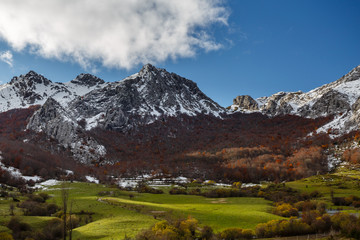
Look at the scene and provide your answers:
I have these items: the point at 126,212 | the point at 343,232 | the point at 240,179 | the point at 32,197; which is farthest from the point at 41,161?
the point at 343,232

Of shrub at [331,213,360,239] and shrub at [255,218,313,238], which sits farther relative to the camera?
shrub at [255,218,313,238]

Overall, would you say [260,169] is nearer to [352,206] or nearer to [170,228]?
[352,206]

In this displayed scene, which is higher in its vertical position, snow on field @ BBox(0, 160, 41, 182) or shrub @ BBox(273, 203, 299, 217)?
snow on field @ BBox(0, 160, 41, 182)

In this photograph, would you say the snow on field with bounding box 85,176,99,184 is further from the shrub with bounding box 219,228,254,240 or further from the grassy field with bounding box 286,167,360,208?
the shrub with bounding box 219,228,254,240

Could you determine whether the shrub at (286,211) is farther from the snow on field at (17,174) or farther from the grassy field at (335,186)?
the snow on field at (17,174)

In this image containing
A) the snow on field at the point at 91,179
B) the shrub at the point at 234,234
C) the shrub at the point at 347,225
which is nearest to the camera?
the shrub at the point at 347,225

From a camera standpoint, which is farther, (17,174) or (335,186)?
(17,174)

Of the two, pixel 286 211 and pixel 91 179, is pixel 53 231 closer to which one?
pixel 286 211

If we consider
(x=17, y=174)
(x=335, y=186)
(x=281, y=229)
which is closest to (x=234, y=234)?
(x=281, y=229)

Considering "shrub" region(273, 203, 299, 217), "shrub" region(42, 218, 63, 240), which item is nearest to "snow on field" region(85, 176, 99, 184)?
"shrub" region(42, 218, 63, 240)

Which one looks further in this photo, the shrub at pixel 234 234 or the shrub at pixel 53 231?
the shrub at pixel 234 234

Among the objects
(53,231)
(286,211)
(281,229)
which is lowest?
(286,211)

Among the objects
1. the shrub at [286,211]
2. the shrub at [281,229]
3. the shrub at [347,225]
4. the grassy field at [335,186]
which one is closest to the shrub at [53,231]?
the shrub at [281,229]

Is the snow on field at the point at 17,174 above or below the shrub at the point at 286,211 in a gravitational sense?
above
